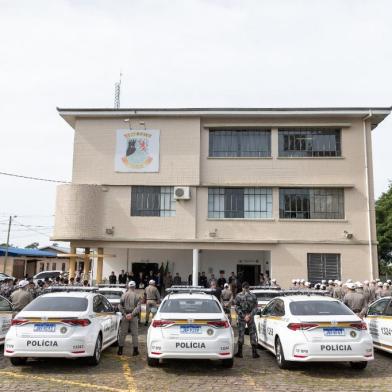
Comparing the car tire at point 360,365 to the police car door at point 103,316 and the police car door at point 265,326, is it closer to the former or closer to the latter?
the police car door at point 265,326

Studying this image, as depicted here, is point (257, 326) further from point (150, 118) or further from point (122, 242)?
point (150, 118)

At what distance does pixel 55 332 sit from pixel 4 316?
3031 millimetres

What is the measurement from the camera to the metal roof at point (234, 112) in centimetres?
2312

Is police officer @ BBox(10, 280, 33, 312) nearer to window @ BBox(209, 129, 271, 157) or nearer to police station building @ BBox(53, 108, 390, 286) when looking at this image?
police station building @ BBox(53, 108, 390, 286)

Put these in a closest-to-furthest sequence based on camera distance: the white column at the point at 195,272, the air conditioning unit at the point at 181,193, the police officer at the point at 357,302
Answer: the police officer at the point at 357,302, the white column at the point at 195,272, the air conditioning unit at the point at 181,193

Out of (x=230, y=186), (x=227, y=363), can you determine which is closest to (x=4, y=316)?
(x=227, y=363)

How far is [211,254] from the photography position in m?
26.5

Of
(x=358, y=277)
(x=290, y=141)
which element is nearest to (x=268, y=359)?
(x=358, y=277)

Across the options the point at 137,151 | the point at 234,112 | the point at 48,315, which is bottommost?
the point at 48,315

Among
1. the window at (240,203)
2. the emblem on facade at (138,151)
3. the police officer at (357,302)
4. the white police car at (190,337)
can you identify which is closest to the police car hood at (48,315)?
the white police car at (190,337)

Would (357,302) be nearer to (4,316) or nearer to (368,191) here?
(4,316)

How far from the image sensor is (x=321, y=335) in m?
8.11

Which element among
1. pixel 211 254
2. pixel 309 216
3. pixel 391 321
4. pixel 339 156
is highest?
pixel 339 156

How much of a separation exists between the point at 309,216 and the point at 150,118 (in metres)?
9.75
